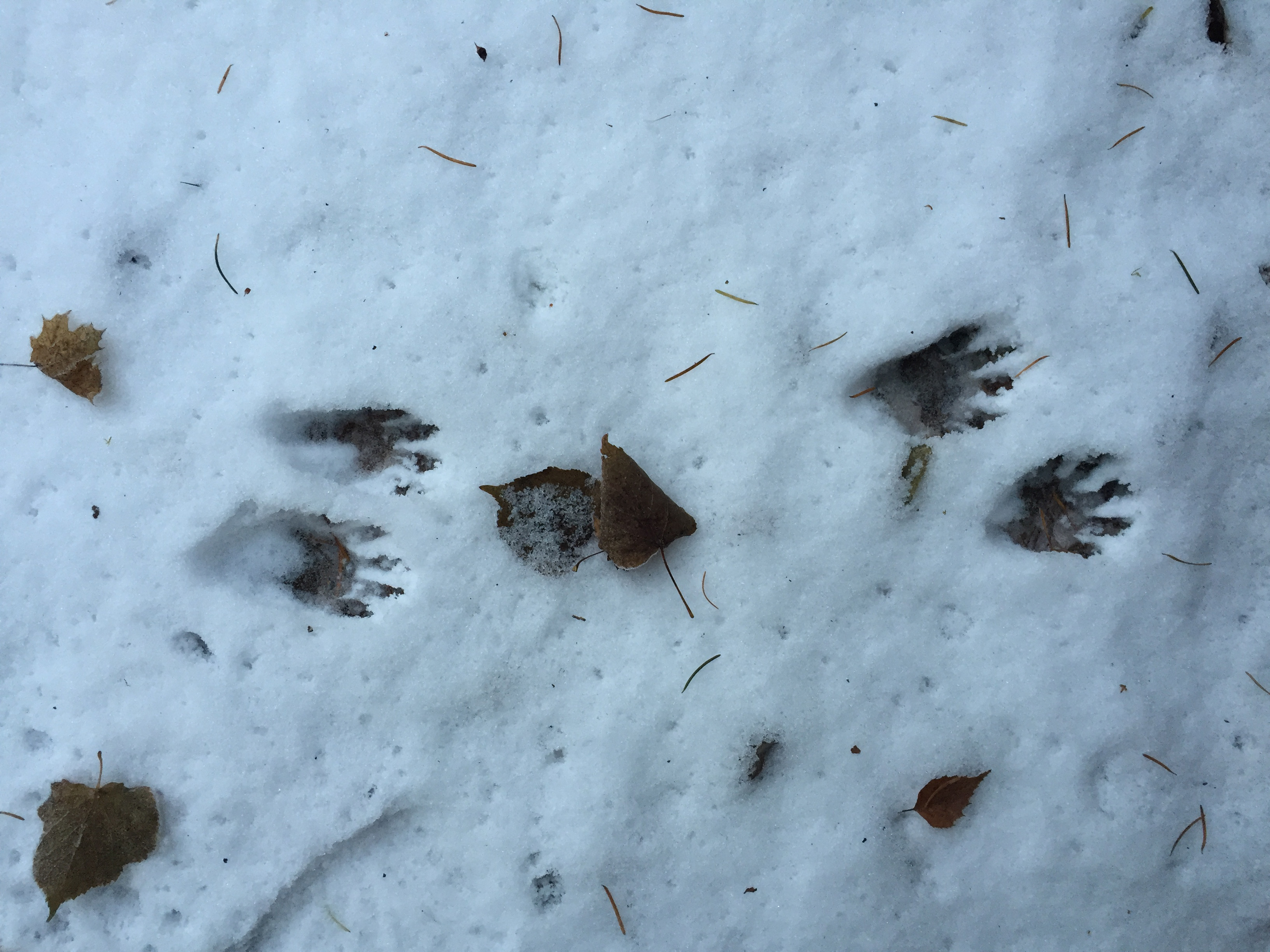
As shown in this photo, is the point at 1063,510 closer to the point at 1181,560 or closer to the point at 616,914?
the point at 1181,560

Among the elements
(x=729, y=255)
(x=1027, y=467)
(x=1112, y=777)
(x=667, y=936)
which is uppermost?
(x=729, y=255)

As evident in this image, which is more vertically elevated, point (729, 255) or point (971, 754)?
point (729, 255)

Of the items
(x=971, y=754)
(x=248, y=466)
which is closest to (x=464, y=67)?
(x=248, y=466)

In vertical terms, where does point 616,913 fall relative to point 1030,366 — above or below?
below

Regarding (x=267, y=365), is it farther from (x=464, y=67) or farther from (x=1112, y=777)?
(x=1112, y=777)

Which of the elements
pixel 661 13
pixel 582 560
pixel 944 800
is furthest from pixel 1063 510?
pixel 661 13

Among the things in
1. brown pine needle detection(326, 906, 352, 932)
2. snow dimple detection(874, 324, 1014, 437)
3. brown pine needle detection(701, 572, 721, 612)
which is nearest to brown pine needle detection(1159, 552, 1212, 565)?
snow dimple detection(874, 324, 1014, 437)
